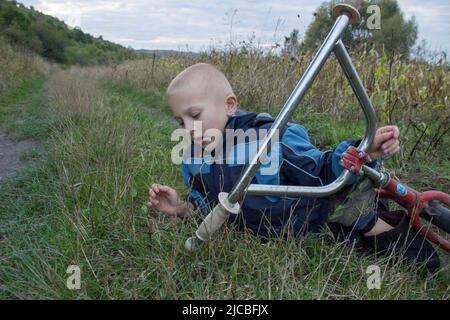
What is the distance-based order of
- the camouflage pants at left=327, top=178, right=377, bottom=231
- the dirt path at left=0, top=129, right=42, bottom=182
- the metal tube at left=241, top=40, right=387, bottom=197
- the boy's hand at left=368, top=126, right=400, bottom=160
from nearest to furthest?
the metal tube at left=241, top=40, right=387, bottom=197, the boy's hand at left=368, top=126, right=400, bottom=160, the camouflage pants at left=327, top=178, right=377, bottom=231, the dirt path at left=0, top=129, right=42, bottom=182

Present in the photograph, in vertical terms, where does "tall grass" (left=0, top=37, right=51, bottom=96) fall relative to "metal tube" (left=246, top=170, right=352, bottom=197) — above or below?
above

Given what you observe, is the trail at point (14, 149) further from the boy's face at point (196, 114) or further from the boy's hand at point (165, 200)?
the boy's face at point (196, 114)

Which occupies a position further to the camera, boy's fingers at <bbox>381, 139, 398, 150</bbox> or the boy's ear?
the boy's ear

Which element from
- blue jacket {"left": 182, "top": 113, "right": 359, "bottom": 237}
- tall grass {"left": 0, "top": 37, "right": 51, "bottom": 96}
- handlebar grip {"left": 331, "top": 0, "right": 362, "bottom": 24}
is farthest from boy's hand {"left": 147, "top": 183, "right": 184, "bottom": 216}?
tall grass {"left": 0, "top": 37, "right": 51, "bottom": 96}

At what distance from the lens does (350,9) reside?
1.27m

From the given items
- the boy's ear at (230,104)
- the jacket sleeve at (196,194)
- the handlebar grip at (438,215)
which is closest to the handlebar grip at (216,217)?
the jacket sleeve at (196,194)

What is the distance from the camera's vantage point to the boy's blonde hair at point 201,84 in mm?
1847

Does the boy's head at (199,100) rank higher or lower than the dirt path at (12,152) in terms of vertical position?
higher

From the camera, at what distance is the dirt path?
3.05m

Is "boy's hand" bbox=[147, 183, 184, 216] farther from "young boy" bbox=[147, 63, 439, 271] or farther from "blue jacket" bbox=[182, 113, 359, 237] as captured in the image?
"blue jacket" bbox=[182, 113, 359, 237]

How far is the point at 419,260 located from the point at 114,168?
1624mm

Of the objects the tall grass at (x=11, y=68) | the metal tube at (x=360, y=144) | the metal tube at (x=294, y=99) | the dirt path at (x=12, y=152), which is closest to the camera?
the metal tube at (x=294, y=99)

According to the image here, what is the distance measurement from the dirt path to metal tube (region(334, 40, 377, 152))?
2372 mm
